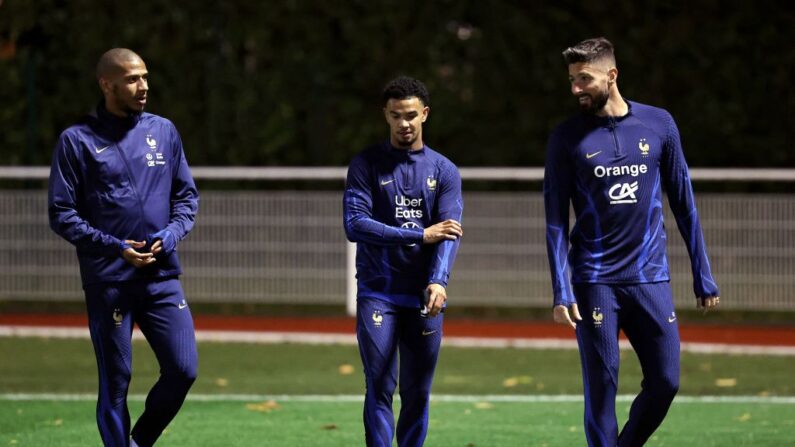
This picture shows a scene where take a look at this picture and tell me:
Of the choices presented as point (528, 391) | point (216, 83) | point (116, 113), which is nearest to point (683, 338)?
point (528, 391)

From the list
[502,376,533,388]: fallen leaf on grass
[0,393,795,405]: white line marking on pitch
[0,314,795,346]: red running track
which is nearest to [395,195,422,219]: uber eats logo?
[0,393,795,405]: white line marking on pitch

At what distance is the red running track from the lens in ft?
52.6

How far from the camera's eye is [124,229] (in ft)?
26.2

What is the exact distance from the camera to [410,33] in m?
20.3

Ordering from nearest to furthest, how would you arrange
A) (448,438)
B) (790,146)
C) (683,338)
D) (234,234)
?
1. (448,438)
2. (683,338)
3. (234,234)
4. (790,146)

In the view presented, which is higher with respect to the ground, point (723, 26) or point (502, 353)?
point (723, 26)

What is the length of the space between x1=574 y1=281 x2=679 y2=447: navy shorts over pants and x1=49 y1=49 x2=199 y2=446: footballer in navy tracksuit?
2.00m

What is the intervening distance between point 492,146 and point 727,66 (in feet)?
9.79

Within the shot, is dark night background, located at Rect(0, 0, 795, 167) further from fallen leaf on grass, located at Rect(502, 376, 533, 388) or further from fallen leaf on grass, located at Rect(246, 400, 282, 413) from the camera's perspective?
fallen leaf on grass, located at Rect(246, 400, 282, 413)

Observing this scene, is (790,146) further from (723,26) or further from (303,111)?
(303,111)

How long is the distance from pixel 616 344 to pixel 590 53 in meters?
1.36

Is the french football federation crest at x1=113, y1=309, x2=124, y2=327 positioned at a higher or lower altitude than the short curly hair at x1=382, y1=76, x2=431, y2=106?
lower

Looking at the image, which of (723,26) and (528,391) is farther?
(723,26)

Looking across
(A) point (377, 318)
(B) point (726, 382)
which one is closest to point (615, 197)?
(A) point (377, 318)
